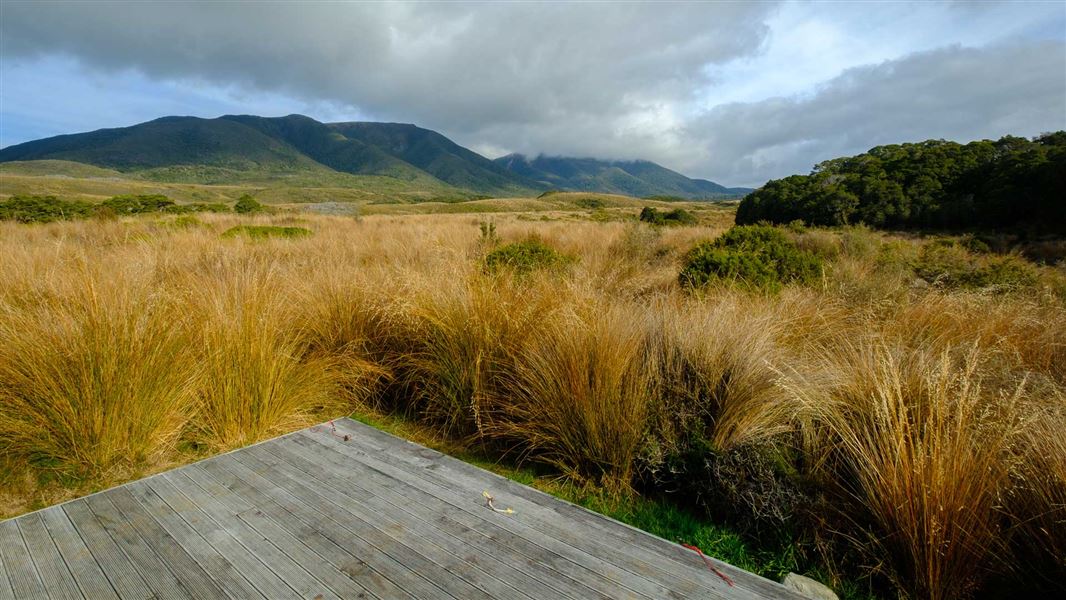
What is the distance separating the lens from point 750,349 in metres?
2.66

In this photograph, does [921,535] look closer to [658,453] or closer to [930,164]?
[658,453]

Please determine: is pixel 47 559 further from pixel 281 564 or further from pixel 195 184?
pixel 195 184

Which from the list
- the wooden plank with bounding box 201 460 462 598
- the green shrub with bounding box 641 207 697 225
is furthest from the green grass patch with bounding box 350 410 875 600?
Answer: the green shrub with bounding box 641 207 697 225

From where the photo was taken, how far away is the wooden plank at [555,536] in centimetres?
152

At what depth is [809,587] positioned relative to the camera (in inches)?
68.6

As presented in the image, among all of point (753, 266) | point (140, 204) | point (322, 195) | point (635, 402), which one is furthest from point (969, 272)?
point (322, 195)

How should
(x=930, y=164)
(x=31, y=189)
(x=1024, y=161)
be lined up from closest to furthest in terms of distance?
1. (x=1024, y=161)
2. (x=930, y=164)
3. (x=31, y=189)

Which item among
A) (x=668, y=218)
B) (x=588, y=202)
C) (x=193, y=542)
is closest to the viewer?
(x=193, y=542)

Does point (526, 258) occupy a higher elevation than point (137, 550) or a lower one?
higher

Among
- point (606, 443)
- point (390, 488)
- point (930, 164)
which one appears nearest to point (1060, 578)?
point (606, 443)

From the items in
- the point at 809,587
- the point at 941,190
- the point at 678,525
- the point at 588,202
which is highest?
the point at 941,190

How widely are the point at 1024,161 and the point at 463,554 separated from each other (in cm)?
2903

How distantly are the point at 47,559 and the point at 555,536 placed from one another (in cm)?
170

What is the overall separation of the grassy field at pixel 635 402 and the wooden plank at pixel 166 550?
0.75 meters
